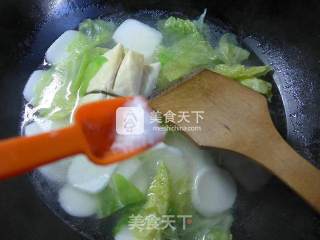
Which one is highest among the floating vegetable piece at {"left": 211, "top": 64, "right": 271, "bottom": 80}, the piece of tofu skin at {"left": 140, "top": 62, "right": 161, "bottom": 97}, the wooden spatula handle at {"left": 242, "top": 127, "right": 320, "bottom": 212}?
the piece of tofu skin at {"left": 140, "top": 62, "right": 161, "bottom": 97}

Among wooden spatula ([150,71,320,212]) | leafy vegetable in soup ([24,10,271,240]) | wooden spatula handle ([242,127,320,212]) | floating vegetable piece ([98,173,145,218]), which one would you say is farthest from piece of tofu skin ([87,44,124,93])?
wooden spatula handle ([242,127,320,212])

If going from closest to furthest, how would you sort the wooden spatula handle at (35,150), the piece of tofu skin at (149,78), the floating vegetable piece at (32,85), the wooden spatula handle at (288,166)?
the wooden spatula handle at (35,150)
the wooden spatula handle at (288,166)
the piece of tofu skin at (149,78)
the floating vegetable piece at (32,85)

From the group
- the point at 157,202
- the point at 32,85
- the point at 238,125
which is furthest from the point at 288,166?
the point at 32,85

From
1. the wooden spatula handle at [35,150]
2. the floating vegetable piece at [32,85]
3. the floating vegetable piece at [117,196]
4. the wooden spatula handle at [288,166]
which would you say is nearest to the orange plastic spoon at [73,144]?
the wooden spatula handle at [35,150]

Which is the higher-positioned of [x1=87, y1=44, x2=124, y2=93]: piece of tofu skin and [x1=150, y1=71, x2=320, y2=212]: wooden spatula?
[x1=87, y1=44, x2=124, y2=93]: piece of tofu skin

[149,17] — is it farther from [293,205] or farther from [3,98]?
[293,205]

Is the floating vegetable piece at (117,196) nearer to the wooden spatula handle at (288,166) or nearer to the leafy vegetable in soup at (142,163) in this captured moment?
the leafy vegetable in soup at (142,163)

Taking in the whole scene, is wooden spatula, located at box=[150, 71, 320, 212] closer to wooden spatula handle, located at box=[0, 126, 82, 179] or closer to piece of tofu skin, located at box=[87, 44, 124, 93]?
piece of tofu skin, located at box=[87, 44, 124, 93]
